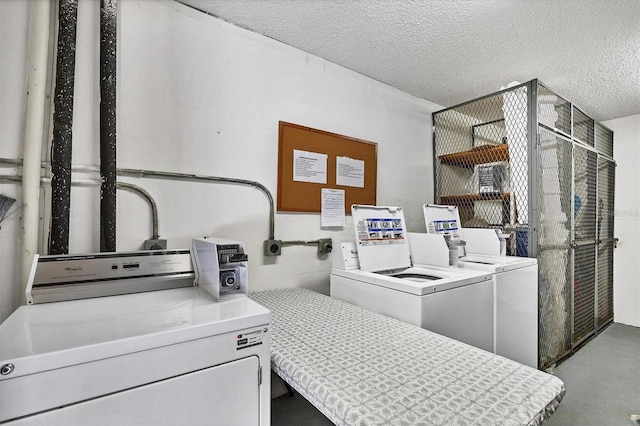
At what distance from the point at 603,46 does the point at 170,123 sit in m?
3.07

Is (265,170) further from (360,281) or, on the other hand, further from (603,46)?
(603,46)

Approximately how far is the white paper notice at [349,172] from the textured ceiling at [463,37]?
2.63 feet

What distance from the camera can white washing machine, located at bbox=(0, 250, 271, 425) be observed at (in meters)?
0.70

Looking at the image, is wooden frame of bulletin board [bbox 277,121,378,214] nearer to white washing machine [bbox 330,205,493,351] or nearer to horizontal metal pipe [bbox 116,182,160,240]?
white washing machine [bbox 330,205,493,351]

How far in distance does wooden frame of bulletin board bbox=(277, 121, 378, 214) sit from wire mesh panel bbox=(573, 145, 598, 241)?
80.1 inches

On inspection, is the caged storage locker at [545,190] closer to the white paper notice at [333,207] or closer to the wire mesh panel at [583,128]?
the wire mesh panel at [583,128]

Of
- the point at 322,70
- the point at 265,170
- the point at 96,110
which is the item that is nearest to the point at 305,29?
the point at 322,70

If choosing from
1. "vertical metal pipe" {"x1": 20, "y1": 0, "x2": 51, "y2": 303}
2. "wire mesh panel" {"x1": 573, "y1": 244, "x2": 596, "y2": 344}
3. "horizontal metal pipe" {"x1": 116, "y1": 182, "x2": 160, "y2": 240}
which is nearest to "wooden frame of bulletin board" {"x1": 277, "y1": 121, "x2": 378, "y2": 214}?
"horizontal metal pipe" {"x1": 116, "y1": 182, "x2": 160, "y2": 240}

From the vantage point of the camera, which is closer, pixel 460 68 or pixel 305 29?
pixel 305 29

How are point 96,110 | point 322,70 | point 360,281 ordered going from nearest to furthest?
point 96,110 → point 360,281 → point 322,70

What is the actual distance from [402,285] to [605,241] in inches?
139

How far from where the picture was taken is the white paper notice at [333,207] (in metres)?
2.40

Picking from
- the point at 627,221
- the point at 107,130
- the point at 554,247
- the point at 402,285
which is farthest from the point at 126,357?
the point at 627,221

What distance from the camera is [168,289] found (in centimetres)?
136
